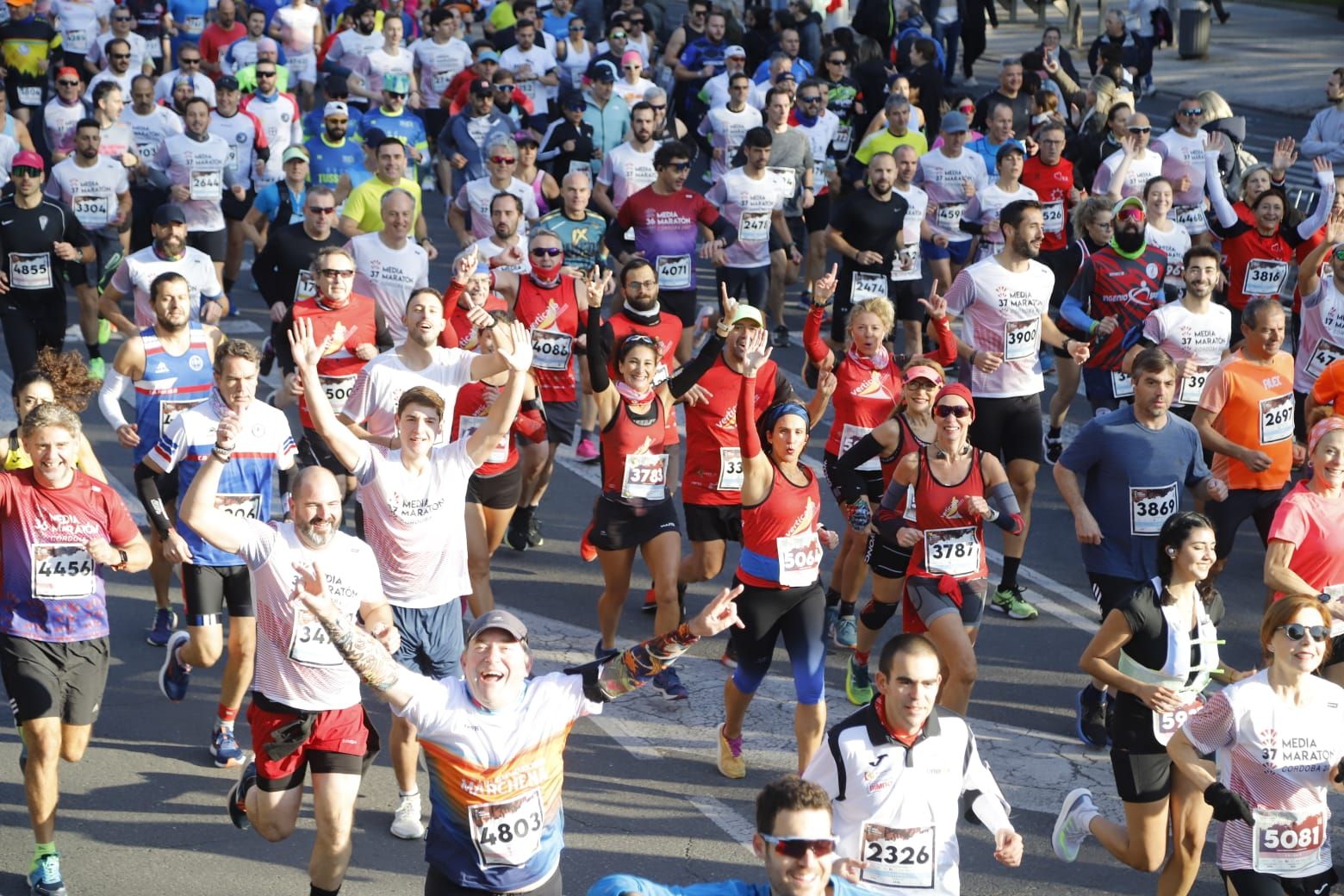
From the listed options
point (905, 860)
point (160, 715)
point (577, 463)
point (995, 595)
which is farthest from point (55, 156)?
point (905, 860)

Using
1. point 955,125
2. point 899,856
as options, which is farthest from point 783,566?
point 955,125

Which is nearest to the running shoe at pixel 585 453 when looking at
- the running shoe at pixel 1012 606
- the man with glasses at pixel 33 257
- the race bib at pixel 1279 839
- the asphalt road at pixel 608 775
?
the asphalt road at pixel 608 775

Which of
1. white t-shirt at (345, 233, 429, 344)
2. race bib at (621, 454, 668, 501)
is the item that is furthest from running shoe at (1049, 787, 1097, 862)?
white t-shirt at (345, 233, 429, 344)

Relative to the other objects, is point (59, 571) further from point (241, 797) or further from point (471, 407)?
point (471, 407)

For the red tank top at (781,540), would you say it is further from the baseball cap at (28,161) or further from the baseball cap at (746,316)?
the baseball cap at (28,161)

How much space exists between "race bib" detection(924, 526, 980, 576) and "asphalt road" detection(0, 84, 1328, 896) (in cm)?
93

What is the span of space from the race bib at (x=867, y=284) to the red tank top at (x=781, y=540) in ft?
17.6

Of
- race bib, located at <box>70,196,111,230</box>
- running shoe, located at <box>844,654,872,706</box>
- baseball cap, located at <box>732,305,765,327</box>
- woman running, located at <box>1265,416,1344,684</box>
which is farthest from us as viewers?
race bib, located at <box>70,196,111,230</box>

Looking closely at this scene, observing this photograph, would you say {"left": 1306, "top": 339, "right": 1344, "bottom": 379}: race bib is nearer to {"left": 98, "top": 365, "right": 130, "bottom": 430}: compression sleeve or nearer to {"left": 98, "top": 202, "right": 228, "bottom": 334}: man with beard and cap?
{"left": 98, "top": 202, "right": 228, "bottom": 334}: man with beard and cap

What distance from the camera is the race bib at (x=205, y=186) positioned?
48.6ft

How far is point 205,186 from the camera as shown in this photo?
1487 centimetres

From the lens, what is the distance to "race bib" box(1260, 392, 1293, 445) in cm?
938

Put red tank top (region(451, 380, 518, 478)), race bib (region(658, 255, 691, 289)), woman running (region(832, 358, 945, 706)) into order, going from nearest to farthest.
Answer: woman running (region(832, 358, 945, 706)) < red tank top (region(451, 380, 518, 478)) < race bib (region(658, 255, 691, 289))

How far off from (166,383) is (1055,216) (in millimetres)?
7714
